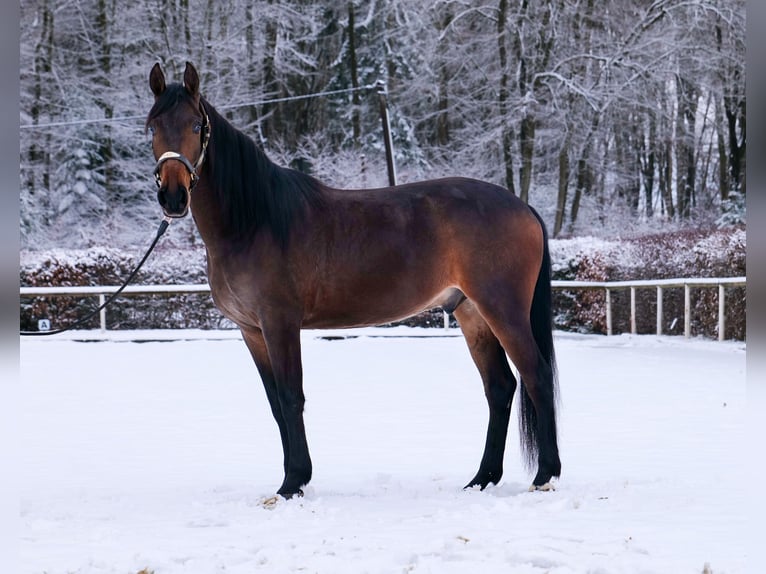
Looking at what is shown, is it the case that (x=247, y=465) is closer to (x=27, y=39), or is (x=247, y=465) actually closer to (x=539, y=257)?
(x=539, y=257)

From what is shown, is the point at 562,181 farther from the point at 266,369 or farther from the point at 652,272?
the point at 266,369

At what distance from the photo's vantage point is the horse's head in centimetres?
436

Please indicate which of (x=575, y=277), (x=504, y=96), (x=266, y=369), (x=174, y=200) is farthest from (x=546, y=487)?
(x=504, y=96)

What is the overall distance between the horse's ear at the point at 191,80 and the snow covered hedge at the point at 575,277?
10.7 metres

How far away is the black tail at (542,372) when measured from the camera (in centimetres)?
496

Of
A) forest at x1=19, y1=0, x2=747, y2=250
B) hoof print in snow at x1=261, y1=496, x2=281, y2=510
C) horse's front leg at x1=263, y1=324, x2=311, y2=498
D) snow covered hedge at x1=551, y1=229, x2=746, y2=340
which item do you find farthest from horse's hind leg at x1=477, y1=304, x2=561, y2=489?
forest at x1=19, y1=0, x2=747, y2=250

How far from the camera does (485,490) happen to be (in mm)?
4840

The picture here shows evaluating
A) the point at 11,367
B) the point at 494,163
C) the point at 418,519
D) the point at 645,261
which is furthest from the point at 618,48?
the point at 11,367

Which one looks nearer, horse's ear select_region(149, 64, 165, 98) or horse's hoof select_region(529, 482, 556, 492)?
horse's ear select_region(149, 64, 165, 98)

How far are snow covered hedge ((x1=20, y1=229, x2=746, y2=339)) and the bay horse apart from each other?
366 inches

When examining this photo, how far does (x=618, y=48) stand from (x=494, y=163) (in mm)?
4834

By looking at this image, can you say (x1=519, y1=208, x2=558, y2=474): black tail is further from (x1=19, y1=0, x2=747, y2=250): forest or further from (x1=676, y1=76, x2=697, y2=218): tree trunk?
(x1=676, y1=76, x2=697, y2=218): tree trunk

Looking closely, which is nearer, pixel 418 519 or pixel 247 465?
pixel 418 519

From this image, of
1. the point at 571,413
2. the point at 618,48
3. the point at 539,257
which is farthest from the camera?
the point at 618,48
